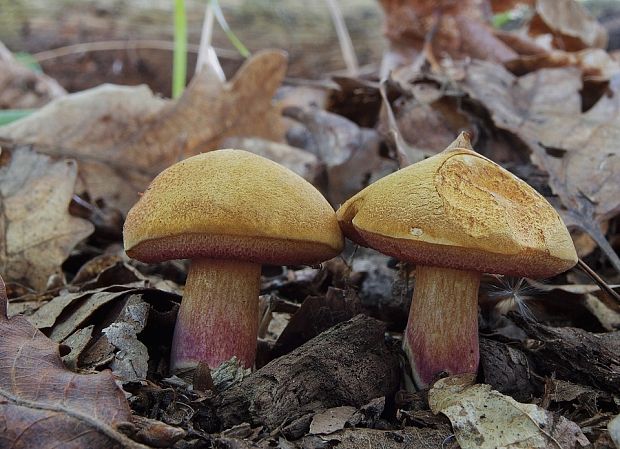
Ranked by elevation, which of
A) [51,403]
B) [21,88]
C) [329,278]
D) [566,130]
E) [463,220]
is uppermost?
[463,220]

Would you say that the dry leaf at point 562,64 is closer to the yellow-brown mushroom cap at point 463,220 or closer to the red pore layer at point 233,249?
the yellow-brown mushroom cap at point 463,220

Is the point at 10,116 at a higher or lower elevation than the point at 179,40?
lower

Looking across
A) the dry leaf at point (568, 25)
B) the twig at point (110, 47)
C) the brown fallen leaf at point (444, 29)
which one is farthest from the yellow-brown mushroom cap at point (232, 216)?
the twig at point (110, 47)

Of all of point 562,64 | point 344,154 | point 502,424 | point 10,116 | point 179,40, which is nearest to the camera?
point 502,424

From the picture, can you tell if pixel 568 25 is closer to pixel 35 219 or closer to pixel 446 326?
pixel 446 326

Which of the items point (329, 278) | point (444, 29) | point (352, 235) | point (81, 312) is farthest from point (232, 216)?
point (444, 29)

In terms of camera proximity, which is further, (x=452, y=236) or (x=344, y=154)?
(x=344, y=154)
